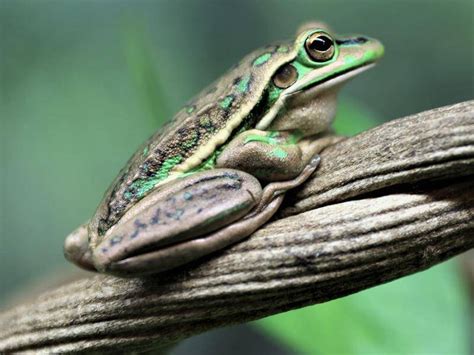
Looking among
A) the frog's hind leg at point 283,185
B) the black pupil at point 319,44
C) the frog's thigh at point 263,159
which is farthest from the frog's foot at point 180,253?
the black pupil at point 319,44

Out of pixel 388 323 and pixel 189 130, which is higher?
pixel 189 130

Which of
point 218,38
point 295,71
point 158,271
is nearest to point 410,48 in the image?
point 218,38

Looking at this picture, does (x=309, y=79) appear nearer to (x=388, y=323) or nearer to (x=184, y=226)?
(x=184, y=226)

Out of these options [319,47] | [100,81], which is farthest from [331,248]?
[100,81]

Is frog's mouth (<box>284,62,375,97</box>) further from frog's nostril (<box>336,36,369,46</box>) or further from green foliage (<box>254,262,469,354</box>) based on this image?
green foliage (<box>254,262,469,354</box>)

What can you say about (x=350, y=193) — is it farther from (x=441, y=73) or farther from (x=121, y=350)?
(x=441, y=73)

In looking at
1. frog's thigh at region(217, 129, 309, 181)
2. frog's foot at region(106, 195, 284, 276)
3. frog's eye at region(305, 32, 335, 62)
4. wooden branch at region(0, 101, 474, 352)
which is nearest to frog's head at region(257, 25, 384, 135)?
frog's eye at region(305, 32, 335, 62)

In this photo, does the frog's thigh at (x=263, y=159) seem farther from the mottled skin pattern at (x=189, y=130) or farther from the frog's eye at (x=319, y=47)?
the frog's eye at (x=319, y=47)
